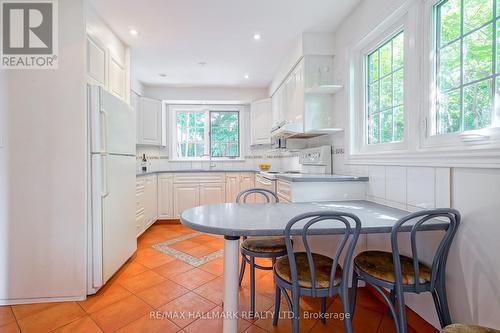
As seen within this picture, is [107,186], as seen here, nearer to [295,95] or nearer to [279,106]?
[295,95]

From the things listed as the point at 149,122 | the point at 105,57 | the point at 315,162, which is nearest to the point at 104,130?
the point at 105,57

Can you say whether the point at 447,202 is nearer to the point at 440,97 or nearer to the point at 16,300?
the point at 440,97

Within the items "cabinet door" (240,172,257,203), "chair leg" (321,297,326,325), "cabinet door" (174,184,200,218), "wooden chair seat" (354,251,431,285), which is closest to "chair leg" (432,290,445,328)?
"wooden chair seat" (354,251,431,285)

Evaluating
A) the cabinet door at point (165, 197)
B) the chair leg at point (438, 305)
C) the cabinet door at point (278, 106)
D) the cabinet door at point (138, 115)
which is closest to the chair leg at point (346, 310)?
the chair leg at point (438, 305)

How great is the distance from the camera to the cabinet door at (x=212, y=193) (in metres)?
4.46

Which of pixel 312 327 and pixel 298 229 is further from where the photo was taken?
pixel 312 327

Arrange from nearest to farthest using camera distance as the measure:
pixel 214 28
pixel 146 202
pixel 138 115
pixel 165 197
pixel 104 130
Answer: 1. pixel 104 130
2. pixel 214 28
3. pixel 146 202
4. pixel 138 115
5. pixel 165 197

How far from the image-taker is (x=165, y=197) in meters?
4.35

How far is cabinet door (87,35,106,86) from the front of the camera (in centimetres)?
219

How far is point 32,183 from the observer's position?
196 cm

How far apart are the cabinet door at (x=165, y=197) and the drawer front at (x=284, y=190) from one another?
2278 millimetres

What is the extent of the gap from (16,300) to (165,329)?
1.29 metres

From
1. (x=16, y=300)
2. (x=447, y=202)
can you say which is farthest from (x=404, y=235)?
(x=16, y=300)

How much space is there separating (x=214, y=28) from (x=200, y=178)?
248 centimetres
